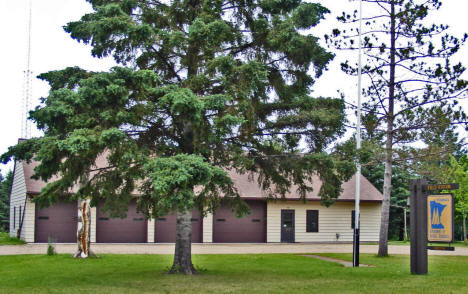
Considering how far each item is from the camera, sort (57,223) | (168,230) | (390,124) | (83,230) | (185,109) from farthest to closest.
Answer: (168,230), (57,223), (390,124), (83,230), (185,109)

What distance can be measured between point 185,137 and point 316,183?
18.8 metres

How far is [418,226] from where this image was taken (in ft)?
47.5

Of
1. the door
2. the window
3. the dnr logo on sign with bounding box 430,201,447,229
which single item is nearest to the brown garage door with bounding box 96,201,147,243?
the door

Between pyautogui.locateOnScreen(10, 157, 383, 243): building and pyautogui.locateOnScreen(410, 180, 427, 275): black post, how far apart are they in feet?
44.1

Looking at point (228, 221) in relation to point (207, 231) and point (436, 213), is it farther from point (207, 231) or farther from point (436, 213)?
point (436, 213)

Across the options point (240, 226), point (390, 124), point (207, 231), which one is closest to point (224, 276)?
point (390, 124)

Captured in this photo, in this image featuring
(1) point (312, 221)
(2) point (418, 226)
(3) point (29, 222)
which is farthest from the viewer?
(1) point (312, 221)

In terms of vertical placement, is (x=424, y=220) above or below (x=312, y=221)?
above

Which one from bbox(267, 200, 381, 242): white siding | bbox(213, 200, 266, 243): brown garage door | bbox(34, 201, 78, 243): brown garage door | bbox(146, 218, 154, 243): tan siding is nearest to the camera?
bbox(34, 201, 78, 243): brown garage door

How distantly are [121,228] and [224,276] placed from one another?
15111 millimetres

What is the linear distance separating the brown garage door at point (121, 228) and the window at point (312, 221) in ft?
29.9

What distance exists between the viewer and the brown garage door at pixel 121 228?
28.1m

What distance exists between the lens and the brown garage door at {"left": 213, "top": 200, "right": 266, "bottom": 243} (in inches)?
1176

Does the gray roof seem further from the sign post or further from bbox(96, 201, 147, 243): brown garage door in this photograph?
the sign post
